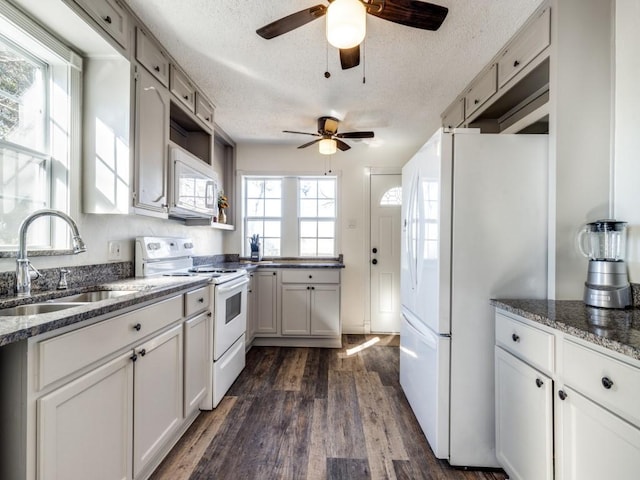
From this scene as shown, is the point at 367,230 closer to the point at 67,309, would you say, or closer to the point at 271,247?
the point at 271,247

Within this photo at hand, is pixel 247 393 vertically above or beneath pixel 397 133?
beneath

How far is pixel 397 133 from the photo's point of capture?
3.56 meters

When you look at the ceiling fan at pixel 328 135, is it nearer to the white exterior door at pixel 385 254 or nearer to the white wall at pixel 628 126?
the white exterior door at pixel 385 254

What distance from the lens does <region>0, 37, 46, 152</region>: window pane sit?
56.8 inches

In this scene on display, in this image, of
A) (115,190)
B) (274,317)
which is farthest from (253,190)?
(115,190)

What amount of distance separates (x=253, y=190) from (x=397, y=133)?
2.02 metres

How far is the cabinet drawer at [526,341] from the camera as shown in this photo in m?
1.22

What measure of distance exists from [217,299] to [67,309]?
3.81 ft

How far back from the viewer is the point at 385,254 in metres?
4.05

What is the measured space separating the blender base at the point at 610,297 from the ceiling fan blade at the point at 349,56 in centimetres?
170

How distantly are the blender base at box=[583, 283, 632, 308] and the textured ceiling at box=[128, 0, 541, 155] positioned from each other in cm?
155

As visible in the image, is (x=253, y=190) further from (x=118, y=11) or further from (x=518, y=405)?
(x=518, y=405)

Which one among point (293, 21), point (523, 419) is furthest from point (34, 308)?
point (523, 419)

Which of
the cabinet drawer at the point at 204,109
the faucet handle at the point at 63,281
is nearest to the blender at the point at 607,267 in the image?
the faucet handle at the point at 63,281
